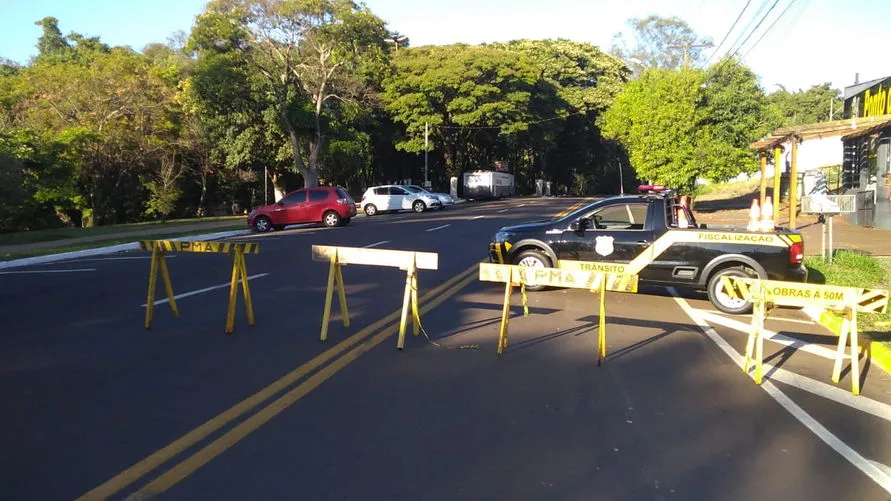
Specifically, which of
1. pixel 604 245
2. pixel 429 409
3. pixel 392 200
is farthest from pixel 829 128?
pixel 392 200

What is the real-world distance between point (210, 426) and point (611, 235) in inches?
290

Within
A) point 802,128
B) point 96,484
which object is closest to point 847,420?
point 96,484

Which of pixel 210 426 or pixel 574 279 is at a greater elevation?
pixel 574 279

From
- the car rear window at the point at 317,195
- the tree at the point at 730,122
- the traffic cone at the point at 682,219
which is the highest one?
the tree at the point at 730,122

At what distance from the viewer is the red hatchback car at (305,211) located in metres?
28.0

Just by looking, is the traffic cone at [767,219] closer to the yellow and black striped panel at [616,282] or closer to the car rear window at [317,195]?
the yellow and black striped panel at [616,282]

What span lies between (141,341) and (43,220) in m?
31.8

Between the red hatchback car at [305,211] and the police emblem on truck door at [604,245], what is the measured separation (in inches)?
713

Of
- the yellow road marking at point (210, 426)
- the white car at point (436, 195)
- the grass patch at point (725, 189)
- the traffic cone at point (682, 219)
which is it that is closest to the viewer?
the yellow road marking at point (210, 426)

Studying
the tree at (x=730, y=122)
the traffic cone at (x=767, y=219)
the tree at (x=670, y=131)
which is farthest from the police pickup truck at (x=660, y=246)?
the tree at (x=730, y=122)

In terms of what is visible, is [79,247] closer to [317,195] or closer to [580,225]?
[317,195]

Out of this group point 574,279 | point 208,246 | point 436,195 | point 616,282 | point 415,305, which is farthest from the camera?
point 436,195

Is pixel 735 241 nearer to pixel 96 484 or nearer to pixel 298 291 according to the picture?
pixel 298 291

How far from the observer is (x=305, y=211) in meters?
28.2
